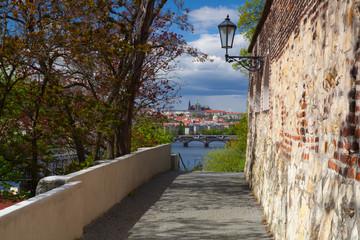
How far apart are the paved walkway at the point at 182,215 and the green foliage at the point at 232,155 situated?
1298 cm

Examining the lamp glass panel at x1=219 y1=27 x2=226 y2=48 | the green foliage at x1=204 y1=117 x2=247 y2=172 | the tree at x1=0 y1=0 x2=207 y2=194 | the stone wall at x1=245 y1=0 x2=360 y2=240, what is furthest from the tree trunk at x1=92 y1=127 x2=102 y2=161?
the green foliage at x1=204 y1=117 x2=247 y2=172

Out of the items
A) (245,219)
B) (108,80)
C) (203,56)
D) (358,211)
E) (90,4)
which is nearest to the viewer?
A: (358,211)

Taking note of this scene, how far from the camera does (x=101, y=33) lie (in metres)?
8.05

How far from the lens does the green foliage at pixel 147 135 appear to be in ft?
50.7

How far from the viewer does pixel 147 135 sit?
17234mm

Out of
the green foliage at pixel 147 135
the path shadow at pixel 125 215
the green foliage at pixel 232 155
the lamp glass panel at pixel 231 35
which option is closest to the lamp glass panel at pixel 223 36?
the lamp glass panel at pixel 231 35

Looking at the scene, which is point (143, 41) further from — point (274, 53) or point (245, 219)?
point (245, 219)

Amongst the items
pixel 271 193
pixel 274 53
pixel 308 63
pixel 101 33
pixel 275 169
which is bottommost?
pixel 271 193

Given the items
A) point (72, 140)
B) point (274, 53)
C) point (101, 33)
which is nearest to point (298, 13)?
point (274, 53)

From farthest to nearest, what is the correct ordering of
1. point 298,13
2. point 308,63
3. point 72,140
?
point 72,140 → point 298,13 → point 308,63

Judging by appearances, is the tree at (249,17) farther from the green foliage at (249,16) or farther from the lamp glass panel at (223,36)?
the lamp glass panel at (223,36)

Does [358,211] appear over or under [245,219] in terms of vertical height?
over

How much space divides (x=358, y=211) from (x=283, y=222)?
2.93 metres

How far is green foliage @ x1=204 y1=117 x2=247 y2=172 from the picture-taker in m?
23.8
